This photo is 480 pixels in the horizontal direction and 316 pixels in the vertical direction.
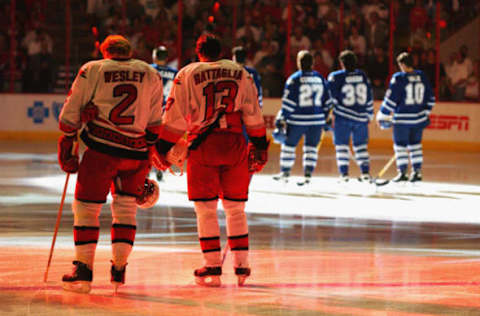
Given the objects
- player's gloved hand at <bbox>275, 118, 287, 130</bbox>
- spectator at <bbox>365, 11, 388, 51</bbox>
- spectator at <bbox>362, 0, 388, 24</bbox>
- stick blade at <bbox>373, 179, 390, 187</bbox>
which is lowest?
stick blade at <bbox>373, 179, 390, 187</bbox>

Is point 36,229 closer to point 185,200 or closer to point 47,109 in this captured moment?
point 185,200

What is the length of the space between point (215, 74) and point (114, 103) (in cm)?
72

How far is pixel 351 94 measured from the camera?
41.4 ft

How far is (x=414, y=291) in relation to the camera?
625cm

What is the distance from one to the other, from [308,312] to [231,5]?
1471 cm

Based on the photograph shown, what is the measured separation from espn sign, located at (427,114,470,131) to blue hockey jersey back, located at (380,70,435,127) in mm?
5204

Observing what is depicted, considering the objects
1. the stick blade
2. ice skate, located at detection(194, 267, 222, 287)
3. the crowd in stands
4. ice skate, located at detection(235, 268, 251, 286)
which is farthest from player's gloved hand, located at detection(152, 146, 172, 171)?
the crowd in stands

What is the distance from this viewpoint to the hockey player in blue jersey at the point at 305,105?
12.2m

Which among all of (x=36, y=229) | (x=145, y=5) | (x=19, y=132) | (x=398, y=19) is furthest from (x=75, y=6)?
(x=36, y=229)

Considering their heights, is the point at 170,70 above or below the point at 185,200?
above

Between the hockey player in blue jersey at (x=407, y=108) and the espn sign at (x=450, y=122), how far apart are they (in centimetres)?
509

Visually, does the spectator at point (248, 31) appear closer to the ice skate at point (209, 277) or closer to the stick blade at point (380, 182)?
the stick blade at point (380, 182)

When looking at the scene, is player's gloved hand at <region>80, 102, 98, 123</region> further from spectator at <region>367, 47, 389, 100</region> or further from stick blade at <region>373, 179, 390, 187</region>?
spectator at <region>367, 47, 389, 100</region>

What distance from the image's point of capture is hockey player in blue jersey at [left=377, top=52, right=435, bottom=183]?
12.8 meters
